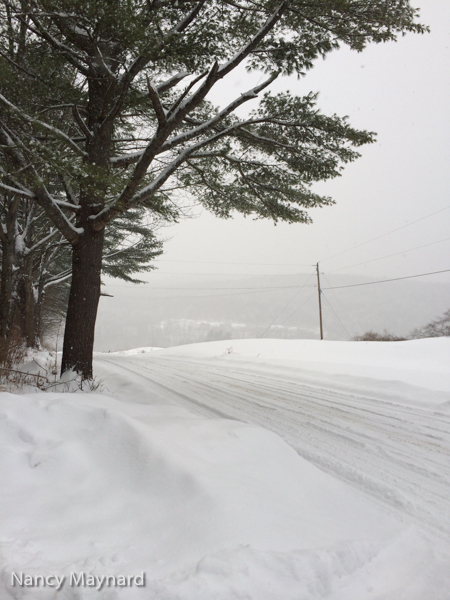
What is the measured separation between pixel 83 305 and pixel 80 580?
509 cm

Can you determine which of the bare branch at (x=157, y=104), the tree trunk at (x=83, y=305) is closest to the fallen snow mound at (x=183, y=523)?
the tree trunk at (x=83, y=305)

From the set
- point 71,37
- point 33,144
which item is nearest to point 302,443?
point 33,144

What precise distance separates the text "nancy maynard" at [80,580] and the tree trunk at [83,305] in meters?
4.67

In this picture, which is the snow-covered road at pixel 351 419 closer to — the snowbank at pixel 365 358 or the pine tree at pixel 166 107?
the snowbank at pixel 365 358

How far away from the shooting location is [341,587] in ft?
5.43

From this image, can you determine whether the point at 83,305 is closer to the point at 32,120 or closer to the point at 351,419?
the point at 32,120

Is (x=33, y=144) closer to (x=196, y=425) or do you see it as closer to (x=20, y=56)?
(x=20, y=56)

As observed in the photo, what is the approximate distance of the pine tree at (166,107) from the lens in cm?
470

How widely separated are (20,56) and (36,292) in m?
11.0

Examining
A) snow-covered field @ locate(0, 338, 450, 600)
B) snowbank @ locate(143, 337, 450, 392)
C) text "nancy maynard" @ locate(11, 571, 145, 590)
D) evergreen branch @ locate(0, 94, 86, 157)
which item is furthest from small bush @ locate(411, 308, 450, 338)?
text "nancy maynard" @ locate(11, 571, 145, 590)

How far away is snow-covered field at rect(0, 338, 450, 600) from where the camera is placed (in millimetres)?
1644

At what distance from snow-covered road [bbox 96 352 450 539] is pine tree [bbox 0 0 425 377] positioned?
2426 millimetres

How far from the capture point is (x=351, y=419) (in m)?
4.57

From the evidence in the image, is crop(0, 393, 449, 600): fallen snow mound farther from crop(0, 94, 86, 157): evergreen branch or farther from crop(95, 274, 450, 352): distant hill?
crop(95, 274, 450, 352): distant hill
